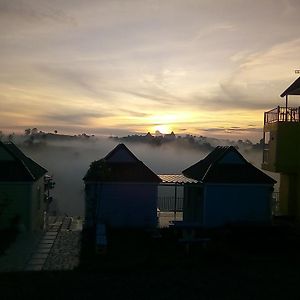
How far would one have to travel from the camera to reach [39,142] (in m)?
64.2

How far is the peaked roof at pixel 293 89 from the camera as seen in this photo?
83.3ft

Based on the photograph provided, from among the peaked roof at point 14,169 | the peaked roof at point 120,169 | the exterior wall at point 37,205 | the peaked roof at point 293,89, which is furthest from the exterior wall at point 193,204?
the peaked roof at point 14,169

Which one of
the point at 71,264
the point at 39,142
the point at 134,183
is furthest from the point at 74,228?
the point at 39,142

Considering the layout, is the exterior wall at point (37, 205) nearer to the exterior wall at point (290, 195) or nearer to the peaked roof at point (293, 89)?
the exterior wall at point (290, 195)

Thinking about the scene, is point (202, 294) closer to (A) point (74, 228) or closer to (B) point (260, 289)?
(B) point (260, 289)

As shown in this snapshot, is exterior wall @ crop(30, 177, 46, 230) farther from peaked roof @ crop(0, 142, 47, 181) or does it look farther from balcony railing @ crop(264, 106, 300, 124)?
balcony railing @ crop(264, 106, 300, 124)

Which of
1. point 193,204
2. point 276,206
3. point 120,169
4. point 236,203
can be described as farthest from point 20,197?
point 276,206

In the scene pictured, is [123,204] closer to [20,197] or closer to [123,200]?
[123,200]

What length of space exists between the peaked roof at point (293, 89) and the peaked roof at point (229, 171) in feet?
12.8

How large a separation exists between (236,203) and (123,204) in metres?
5.27

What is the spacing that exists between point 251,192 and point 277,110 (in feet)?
13.8

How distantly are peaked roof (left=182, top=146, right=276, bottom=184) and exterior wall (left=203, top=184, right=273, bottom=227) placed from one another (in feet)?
0.93

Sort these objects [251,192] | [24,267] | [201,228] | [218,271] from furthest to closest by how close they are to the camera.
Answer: [251,192] → [201,228] → [24,267] → [218,271]

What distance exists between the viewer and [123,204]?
24141mm
